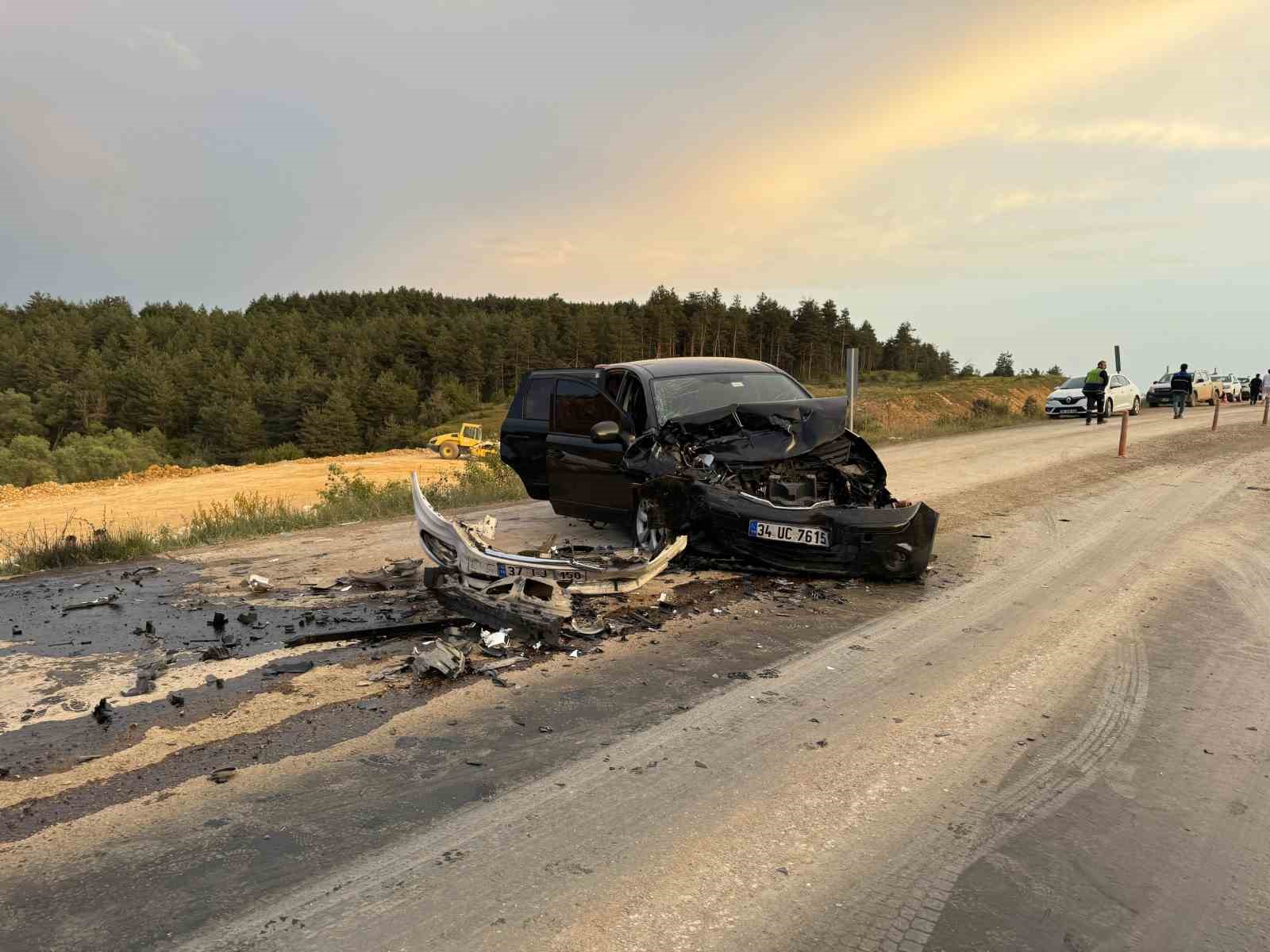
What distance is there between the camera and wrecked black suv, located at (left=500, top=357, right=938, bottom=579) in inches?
262

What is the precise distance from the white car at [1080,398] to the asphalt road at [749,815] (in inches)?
1019

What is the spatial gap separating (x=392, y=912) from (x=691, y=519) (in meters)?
4.63

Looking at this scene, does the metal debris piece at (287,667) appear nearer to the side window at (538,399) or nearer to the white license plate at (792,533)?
the white license plate at (792,533)

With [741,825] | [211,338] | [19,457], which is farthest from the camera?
[211,338]

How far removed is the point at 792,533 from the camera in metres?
6.62

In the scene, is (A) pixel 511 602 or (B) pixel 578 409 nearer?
(A) pixel 511 602

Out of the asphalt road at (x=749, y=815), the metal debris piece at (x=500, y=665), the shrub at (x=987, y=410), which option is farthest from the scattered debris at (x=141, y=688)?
the shrub at (x=987, y=410)

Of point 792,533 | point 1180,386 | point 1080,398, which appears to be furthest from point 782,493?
Result: point 1180,386

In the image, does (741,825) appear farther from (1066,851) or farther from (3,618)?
(3,618)

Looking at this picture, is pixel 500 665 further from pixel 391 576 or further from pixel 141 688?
pixel 391 576

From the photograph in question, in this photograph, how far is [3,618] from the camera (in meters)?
6.27

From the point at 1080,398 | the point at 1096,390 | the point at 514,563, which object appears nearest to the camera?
the point at 514,563

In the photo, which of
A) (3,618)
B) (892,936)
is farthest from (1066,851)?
(3,618)

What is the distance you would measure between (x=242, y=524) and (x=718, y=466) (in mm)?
6683
